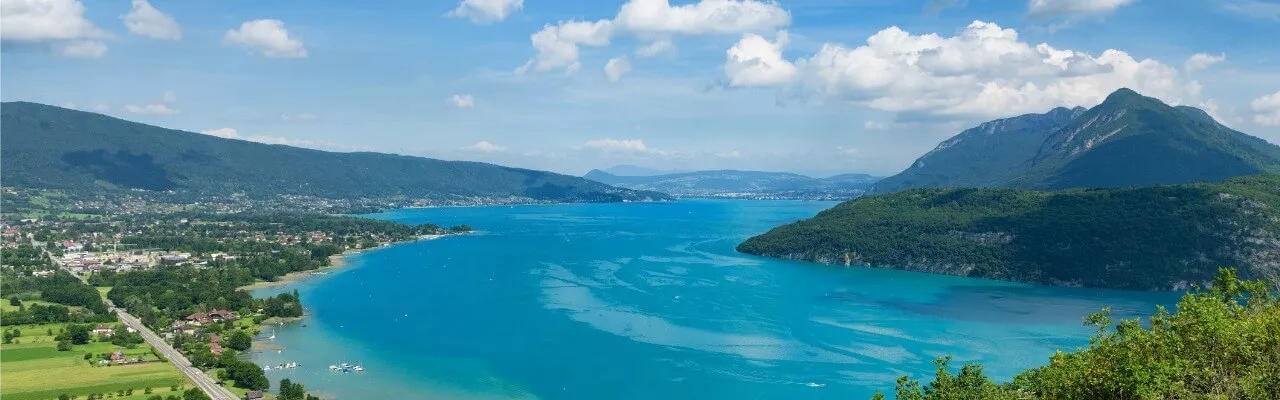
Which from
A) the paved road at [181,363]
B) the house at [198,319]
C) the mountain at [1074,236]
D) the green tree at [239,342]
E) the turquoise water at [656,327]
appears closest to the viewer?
the paved road at [181,363]

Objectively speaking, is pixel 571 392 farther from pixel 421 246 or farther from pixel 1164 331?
pixel 421 246

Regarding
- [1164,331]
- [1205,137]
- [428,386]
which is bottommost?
[428,386]

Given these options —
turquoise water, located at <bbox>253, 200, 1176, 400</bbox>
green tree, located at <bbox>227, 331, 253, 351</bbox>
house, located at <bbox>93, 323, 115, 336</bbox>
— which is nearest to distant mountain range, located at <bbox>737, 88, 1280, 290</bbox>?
turquoise water, located at <bbox>253, 200, 1176, 400</bbox>

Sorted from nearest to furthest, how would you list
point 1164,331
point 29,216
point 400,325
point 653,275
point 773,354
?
point 1164,331, point 773,354, point 400,325, point 653,275, point 29,216

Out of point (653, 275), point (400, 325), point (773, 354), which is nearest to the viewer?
point (773, 354)

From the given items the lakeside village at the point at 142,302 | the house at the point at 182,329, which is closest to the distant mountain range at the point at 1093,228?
the lakeside village at the point at 142,302

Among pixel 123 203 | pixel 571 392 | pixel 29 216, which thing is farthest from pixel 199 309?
pixel 123 203

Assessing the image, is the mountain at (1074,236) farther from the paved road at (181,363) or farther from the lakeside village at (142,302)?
the paved road at (181,363)
